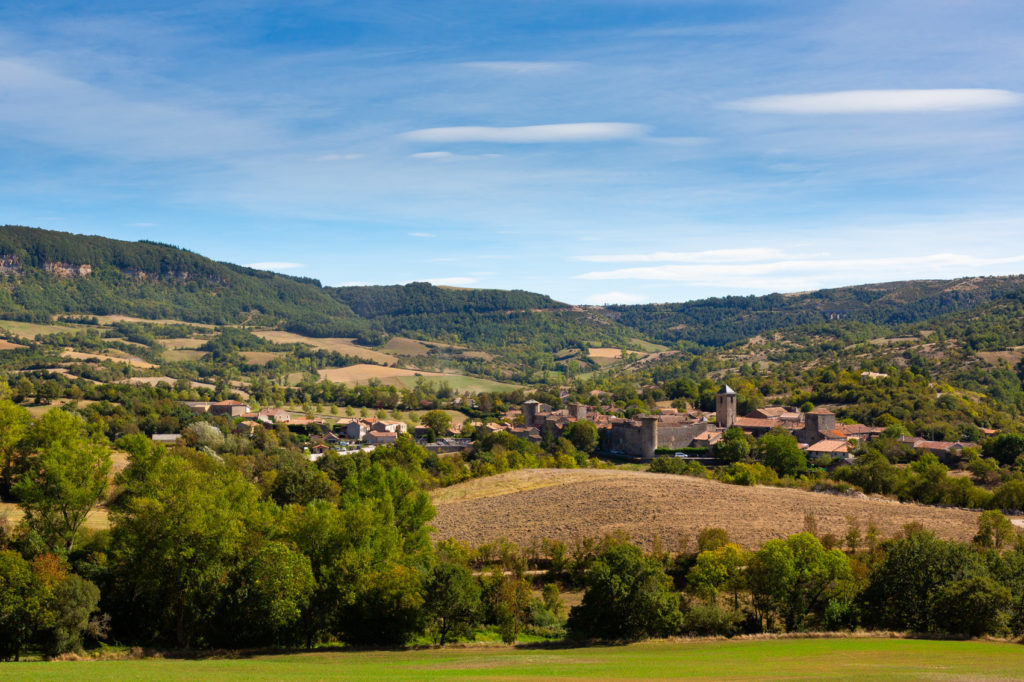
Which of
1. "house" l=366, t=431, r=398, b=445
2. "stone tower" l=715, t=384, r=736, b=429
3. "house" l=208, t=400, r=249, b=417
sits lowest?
"house" l=366, t=431, r=398, b=445

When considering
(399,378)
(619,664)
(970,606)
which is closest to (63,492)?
(619,664)

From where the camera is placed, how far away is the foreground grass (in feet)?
66.3

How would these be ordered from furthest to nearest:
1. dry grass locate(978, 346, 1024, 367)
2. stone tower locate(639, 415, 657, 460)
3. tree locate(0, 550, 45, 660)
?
1. dry grass locate(978, 346, 1024, 367)
2. stone tower locate(639, 415, 657, 460)
3. tree locate(0, 550, 45, 660)

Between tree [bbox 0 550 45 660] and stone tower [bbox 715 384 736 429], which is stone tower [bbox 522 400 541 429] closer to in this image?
stone tower [bbox 715 384 736 429]

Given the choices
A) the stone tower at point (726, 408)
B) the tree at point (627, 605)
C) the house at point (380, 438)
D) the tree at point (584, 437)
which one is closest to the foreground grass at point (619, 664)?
the tree at point (627, 605)

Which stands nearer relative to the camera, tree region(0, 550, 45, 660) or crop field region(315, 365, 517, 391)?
tree region(0, 550, 45, 660)

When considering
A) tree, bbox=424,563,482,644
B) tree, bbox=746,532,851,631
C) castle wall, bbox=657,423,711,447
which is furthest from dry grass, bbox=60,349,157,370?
tree, bbox=746,532,851,631

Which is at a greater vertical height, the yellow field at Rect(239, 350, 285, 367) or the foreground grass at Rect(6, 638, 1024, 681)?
the yellow field at Rect(239, 350, 285, 367)

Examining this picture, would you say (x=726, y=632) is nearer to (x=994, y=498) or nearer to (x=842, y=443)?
(x=994, y=498)

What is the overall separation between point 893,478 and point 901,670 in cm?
4095

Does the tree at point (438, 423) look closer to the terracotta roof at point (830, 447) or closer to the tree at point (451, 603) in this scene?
the terracotta roof at point (830, 447)

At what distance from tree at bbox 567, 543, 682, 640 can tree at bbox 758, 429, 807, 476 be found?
46.6 metres

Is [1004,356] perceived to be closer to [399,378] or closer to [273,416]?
[273,416]

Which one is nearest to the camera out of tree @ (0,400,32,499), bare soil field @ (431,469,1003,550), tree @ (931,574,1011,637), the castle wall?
tree @ (931,574,1011,637)
